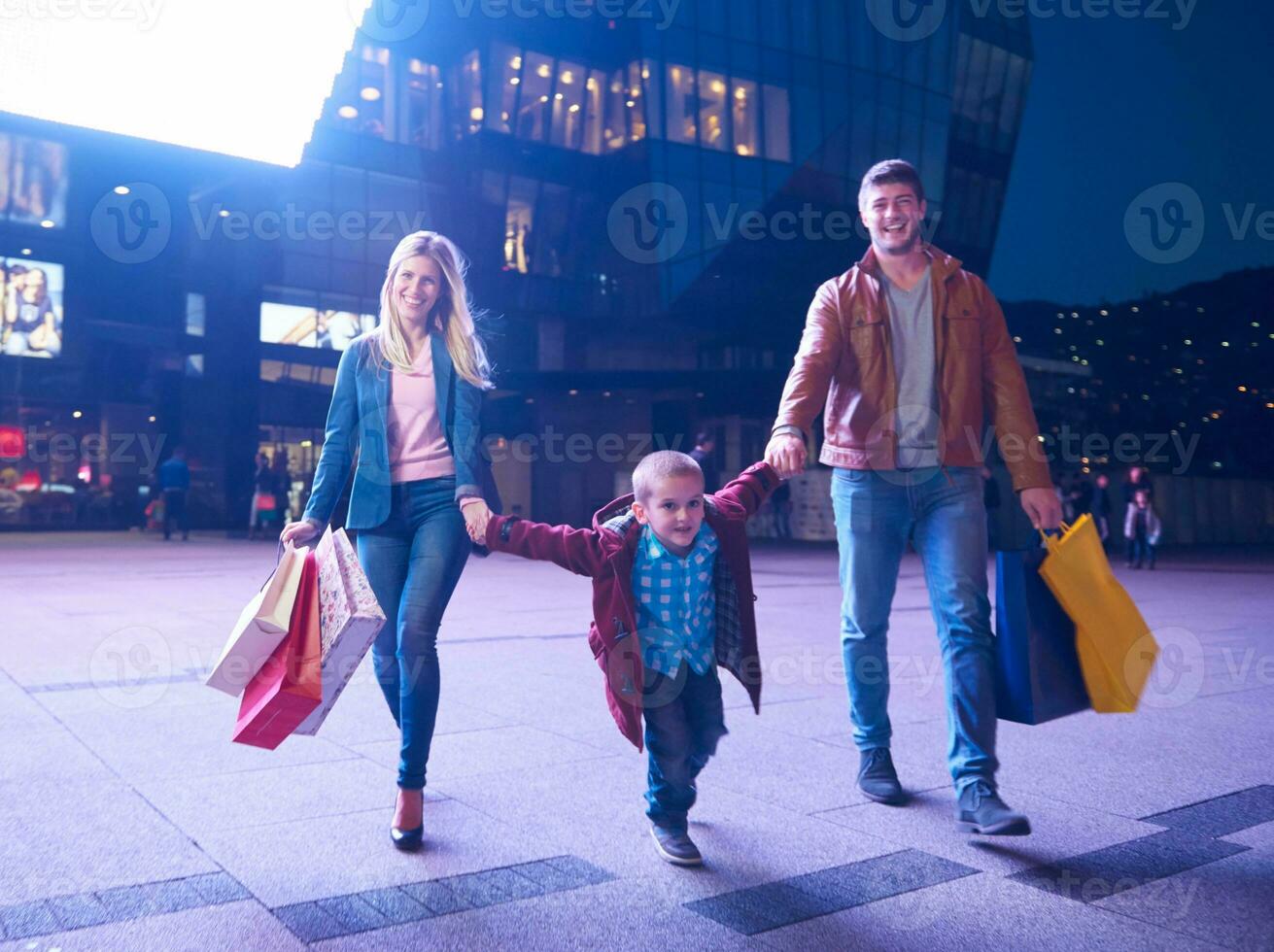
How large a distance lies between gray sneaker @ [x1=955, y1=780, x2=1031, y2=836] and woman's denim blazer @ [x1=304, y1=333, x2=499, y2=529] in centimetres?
178

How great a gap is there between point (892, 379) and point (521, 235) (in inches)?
1258

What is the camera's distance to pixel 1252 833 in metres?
3.41

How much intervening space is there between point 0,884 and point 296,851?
0.75 m

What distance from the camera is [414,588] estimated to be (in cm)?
355

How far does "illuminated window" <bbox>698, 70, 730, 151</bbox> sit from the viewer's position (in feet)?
110

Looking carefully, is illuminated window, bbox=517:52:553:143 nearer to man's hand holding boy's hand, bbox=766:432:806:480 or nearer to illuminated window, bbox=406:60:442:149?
illuminated window, bbox=406:60:442:149

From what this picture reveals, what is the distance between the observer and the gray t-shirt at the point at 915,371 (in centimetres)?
382

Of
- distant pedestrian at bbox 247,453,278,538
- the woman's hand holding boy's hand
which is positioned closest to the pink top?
the woman's hand holding boy's hand
